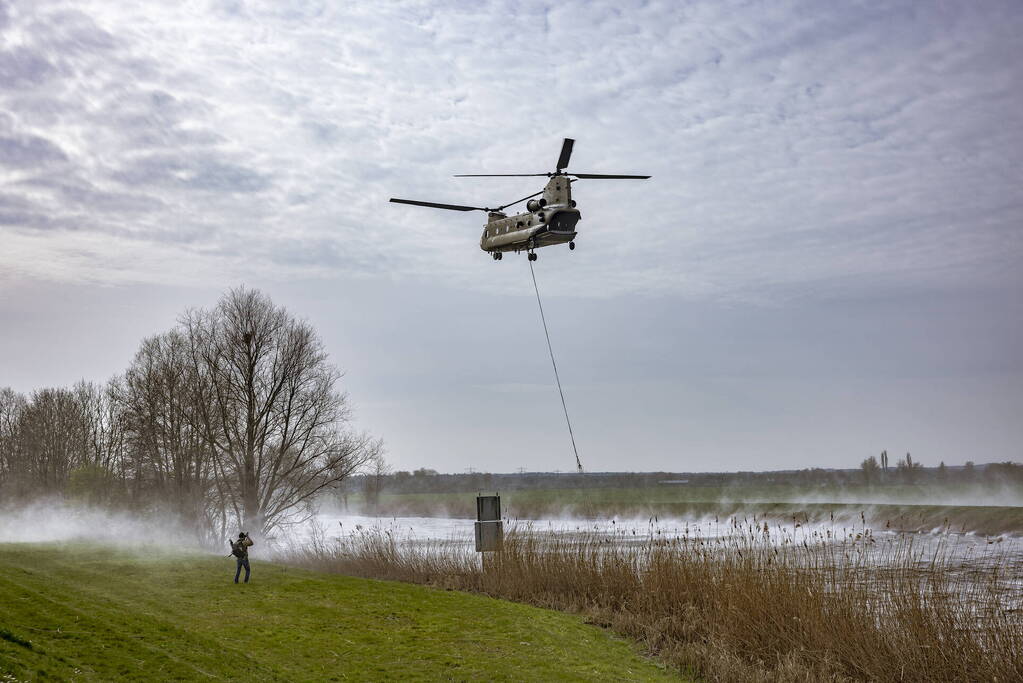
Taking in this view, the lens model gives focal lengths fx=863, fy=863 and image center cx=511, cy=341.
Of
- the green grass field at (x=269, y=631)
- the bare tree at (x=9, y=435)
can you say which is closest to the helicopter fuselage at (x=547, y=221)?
the green grass field at (x=269, y=631)

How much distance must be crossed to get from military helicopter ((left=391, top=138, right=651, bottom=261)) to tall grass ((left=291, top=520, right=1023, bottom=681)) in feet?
26.7

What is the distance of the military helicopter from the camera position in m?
21.1

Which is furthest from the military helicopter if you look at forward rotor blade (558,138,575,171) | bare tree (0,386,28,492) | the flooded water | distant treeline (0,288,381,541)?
bare tree (0,386,28,492)

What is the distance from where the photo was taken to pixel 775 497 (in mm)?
92312

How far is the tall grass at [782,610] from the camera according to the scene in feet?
45.8

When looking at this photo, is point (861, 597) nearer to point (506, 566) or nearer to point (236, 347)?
point (506, 566)

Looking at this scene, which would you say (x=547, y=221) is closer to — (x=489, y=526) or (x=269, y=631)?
(x=489, y=526)

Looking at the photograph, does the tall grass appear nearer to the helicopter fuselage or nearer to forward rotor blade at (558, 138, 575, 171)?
the helicopter fuselage

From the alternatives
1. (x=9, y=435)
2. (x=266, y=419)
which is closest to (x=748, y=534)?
(x=266, y=419)

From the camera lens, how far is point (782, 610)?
16.4 meters

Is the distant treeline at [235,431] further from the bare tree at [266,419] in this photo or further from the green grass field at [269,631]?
the green grass field at [269,631]

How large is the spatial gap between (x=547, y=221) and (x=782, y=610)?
10.2 metres

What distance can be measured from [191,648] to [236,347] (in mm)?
32196

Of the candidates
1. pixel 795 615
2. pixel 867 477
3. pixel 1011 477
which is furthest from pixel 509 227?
pixel 867 477
